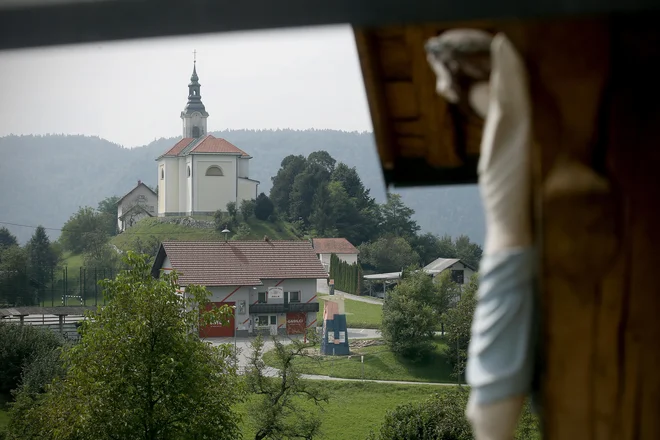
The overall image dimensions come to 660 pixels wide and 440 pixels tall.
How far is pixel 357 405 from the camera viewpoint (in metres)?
22.9

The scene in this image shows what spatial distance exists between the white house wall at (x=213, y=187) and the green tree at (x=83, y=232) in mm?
6741

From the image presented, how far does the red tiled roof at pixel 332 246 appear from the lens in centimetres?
5080

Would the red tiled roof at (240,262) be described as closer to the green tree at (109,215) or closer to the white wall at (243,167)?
the white wall at (243,167)

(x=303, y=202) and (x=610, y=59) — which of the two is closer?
(x=610, y=59)

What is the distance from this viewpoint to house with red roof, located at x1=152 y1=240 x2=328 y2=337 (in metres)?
32.1

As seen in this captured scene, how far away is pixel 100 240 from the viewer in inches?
2222

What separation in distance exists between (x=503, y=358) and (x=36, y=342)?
78.0 ft

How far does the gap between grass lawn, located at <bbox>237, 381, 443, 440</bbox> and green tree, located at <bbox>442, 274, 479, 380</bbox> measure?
2049 millimetres

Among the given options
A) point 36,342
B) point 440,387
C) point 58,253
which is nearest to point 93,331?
point 36,342

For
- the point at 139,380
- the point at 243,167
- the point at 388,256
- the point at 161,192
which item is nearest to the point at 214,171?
the point at 243,167

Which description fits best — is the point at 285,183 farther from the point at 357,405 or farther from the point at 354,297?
the point at 357,405

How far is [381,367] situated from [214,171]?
1367 inches

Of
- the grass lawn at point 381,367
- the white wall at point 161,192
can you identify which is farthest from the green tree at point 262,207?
the grass lawn at point 381,367

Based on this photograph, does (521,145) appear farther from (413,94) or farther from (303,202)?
(303,202)
